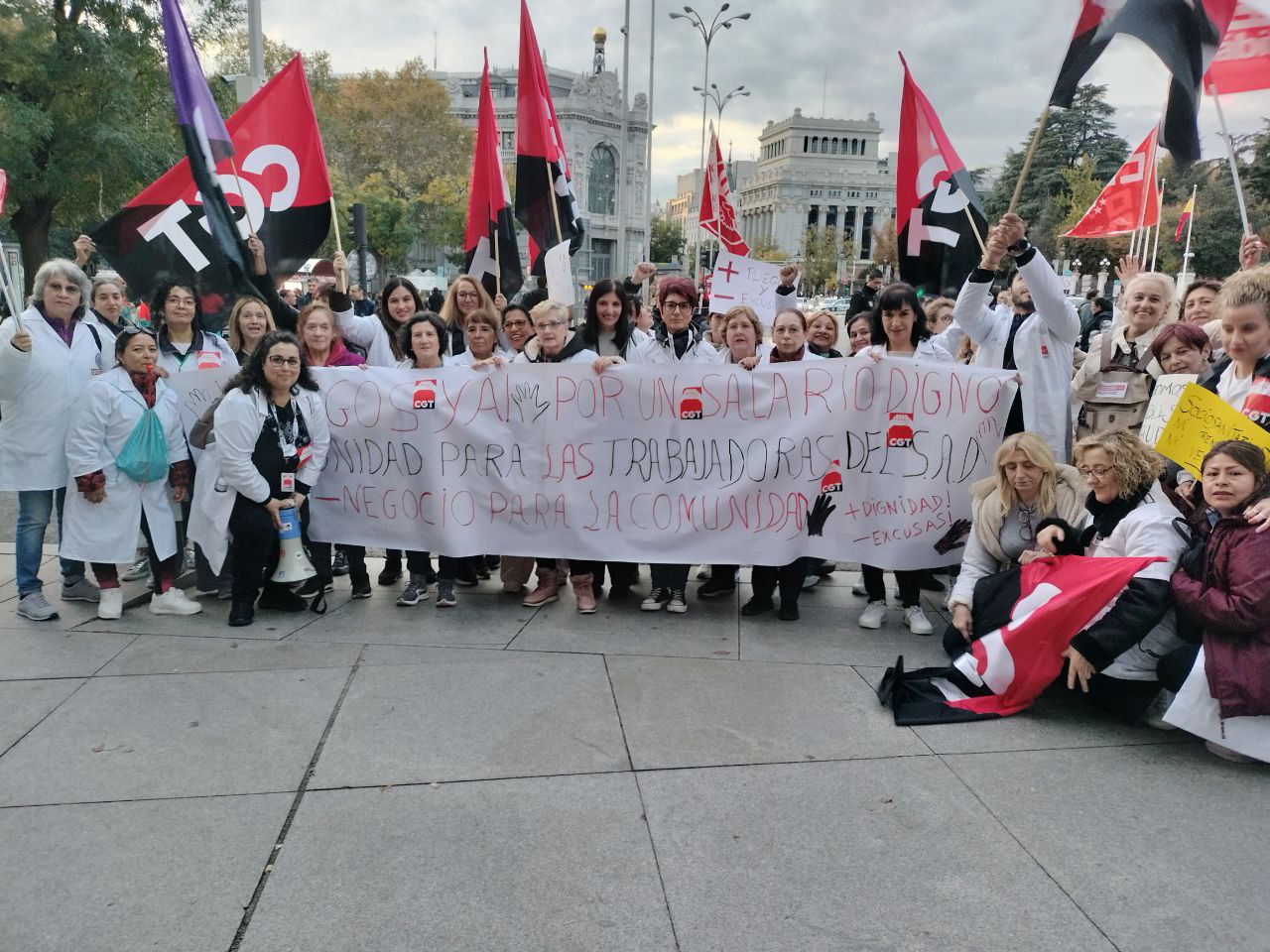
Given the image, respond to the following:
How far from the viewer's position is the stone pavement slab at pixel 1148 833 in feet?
8.12

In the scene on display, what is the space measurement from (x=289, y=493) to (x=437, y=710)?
1.83 meters

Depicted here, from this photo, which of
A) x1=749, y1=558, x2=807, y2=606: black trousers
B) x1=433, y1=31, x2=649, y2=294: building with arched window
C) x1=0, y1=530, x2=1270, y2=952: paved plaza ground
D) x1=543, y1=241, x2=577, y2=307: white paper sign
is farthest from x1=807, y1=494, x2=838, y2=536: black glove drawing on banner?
x1=433, y1=31, x2=649, y2=294: building with arched window

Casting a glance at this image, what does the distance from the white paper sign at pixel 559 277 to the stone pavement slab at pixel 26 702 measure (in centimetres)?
379

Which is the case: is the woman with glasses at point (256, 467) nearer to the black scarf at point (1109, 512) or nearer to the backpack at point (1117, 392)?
the black scarf at point (1109, 512)

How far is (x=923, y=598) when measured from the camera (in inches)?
215

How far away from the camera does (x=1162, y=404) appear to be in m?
4.14

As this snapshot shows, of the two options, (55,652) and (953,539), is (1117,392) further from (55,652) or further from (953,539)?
(55,652)

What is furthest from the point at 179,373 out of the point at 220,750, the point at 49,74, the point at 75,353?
the point at 49,74

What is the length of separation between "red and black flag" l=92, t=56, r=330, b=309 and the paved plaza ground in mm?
2352

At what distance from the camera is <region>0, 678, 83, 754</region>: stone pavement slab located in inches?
140

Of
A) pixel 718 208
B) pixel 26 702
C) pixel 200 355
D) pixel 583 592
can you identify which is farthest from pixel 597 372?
pixel 718 208

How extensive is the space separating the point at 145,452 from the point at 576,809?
3226 millimetres

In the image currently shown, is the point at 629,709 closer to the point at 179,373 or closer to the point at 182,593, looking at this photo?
the point at 182,593

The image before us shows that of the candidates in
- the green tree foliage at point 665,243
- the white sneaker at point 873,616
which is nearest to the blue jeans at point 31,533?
the white sneaker at point 873,616
